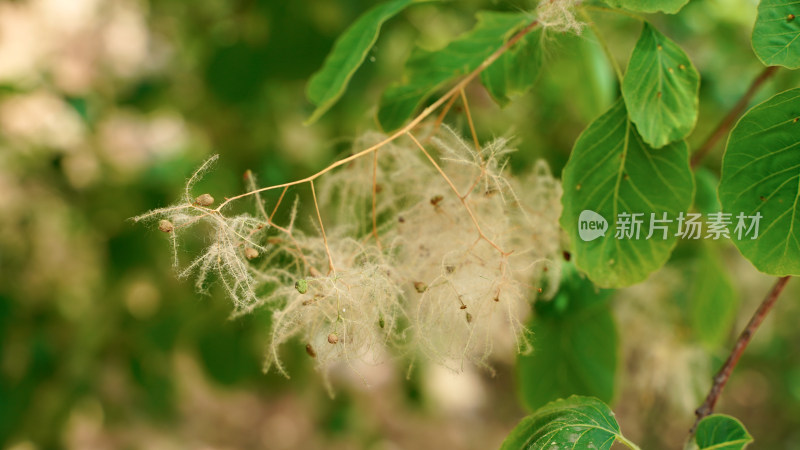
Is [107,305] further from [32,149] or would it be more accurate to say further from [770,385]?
[770,385]

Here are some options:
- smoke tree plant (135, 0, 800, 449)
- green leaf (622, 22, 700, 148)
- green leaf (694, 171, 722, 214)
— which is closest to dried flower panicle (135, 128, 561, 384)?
smoke tree plant (135, 0, 800, 449)

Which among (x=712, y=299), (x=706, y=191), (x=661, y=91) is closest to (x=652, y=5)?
(x=661, y=91)

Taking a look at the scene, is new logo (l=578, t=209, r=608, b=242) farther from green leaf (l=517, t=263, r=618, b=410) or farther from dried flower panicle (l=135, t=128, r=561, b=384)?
green leaf (l=517, t=263, r=618, b=410)

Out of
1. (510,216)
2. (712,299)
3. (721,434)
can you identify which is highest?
(510,216)

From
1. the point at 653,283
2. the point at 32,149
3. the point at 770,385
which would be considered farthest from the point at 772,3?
the point at 770,385

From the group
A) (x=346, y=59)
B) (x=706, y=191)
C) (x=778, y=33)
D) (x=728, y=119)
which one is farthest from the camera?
(x=706, y=191)

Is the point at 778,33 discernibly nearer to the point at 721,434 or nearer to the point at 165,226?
the point at 721,434

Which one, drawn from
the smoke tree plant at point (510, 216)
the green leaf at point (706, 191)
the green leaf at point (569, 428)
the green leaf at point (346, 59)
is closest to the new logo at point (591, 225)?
the smoke tree plant at point (510, 216)
